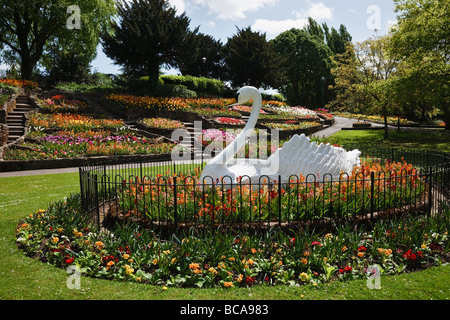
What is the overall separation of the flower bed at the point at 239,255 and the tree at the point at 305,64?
141 feet

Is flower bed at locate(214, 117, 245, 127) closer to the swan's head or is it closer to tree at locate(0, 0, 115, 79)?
the swan's head

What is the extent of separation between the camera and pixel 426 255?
Answer: 4836 millimetres

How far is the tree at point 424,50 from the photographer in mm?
14789

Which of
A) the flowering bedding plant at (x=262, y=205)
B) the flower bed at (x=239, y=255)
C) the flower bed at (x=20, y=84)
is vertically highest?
the flower bed at (x=20, y=84)

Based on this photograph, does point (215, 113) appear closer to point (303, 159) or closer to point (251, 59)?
point (251, 59)

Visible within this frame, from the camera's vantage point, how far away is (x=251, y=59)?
→ 3675 cm

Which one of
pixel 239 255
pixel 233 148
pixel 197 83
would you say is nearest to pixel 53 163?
pixel 233 148

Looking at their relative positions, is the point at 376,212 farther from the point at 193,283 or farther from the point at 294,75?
the point at 294,75

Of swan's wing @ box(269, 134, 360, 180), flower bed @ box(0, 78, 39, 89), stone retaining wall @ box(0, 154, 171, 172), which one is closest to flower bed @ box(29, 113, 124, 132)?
stone retaining wall @ box(0, 154, 171, 172)

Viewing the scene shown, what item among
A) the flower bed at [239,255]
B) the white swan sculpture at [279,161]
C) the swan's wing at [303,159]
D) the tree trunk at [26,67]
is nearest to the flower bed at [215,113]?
the white swan sculpture at [279,161]

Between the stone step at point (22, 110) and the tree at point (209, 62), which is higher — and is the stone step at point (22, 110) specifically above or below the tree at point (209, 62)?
below

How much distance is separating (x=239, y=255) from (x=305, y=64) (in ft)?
159

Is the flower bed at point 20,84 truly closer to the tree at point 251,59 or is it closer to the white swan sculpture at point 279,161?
the tree at point 251,59

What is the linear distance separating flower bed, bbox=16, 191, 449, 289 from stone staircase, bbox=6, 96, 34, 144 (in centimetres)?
1316
